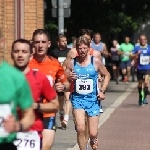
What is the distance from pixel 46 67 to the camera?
9.66 meters

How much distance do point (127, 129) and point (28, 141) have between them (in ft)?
28.5

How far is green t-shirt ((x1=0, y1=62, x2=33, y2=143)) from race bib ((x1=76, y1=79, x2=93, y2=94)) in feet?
16.3

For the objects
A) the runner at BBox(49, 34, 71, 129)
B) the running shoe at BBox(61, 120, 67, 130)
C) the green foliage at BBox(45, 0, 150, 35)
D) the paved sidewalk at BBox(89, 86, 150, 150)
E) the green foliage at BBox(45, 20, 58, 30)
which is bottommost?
the paved sidewalk at BBox(89, 86, 150, 150)

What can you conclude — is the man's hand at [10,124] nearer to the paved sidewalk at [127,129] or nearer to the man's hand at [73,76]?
the man's hand at [73,76]

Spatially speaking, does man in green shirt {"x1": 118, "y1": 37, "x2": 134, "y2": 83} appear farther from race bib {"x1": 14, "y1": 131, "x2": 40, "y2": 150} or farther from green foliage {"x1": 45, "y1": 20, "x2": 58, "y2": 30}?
race bib {"x1": 14, "y1": 131, "x2": 40, "y2": 150}

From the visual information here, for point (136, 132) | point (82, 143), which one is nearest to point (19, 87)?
point (82, 143)

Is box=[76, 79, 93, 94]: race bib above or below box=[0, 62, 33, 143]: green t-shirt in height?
below

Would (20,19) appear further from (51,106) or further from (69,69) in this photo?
(51,106)

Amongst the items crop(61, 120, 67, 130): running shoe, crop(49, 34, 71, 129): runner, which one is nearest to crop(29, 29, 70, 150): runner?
crop(61, 120, 67, 130): running shoe

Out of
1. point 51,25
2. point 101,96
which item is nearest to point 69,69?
point 101,96

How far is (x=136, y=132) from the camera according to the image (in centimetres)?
1552

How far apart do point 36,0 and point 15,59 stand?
38.5ft

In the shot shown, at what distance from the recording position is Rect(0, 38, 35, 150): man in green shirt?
6094 mm

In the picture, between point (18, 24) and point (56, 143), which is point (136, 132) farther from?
point (18, 24)
